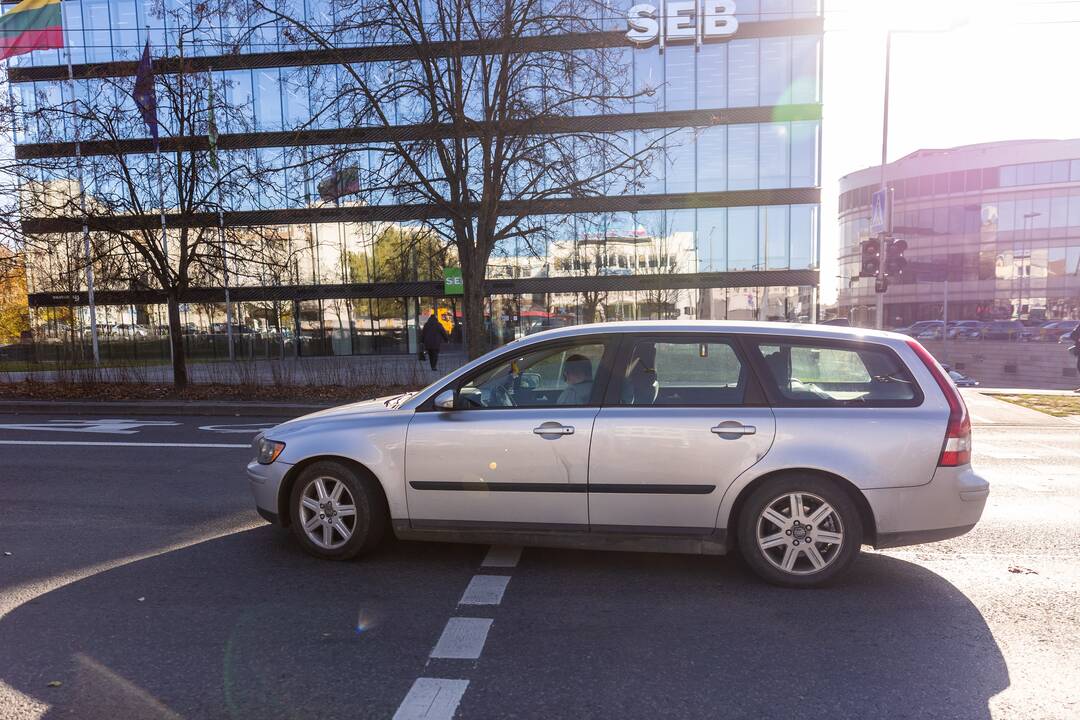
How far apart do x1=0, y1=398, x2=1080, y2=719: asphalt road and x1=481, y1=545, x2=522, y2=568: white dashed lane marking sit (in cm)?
6

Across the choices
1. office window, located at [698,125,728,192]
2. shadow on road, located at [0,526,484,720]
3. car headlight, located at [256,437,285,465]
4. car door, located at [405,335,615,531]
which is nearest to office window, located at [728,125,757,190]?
office window, located at [698,125,728,192]

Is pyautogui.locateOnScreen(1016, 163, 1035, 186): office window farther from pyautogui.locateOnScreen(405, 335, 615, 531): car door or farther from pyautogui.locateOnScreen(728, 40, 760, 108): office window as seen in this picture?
pyautogui.locateOnScreen(405, 335, 615, 531): car door

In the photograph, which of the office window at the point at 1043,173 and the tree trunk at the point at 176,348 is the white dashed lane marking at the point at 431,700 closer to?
the tree trunk at the point at 176,348

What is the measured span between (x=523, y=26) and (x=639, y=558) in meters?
10.3

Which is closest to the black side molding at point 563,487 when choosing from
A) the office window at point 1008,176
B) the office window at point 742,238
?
the office window at point 742,238

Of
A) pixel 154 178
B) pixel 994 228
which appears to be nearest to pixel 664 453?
Answer: pixel 154 178

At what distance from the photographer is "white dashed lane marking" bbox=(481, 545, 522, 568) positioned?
4461 millimetres

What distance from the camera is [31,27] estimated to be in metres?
18.4

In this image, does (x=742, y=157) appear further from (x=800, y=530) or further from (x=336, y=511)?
(x=336, y=511)

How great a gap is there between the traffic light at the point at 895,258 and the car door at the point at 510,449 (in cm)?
1653

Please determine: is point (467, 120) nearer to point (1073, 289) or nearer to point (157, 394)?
point (157, 394)

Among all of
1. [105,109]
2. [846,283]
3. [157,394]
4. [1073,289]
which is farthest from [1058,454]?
[846,283]

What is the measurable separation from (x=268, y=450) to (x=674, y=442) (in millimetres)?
2912

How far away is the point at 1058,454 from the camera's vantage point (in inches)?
328
